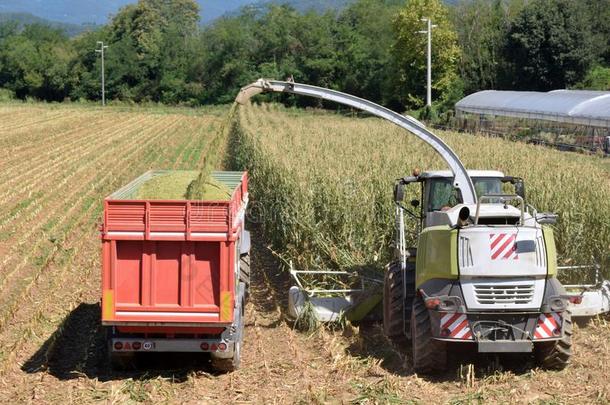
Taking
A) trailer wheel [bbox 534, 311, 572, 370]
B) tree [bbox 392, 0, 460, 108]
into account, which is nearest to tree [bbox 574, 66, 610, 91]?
tree [bbox 392, 0, 460, 108]

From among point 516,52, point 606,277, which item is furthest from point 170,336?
point 516,52

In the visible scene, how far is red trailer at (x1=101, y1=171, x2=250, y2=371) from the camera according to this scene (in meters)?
8.58

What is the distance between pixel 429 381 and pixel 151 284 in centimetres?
297

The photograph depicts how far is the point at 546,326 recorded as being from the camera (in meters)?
8.41

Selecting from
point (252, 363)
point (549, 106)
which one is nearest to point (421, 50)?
point (549, 106)

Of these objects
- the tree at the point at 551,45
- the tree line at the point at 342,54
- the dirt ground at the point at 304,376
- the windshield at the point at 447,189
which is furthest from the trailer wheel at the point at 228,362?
the tree at the point at 551,45

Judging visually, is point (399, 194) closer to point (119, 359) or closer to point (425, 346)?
point (425, 346)

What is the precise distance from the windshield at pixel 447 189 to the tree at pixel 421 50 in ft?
190

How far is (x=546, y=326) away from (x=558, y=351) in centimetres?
45

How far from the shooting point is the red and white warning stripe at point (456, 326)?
8.36 meters

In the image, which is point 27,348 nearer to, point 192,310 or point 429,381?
point 192,310

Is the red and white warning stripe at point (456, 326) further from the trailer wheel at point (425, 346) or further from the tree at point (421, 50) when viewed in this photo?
the tree at point (421, 50)

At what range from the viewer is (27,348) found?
395 inches

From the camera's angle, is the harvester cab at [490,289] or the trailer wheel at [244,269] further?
the trailer wheel at [244,269]
